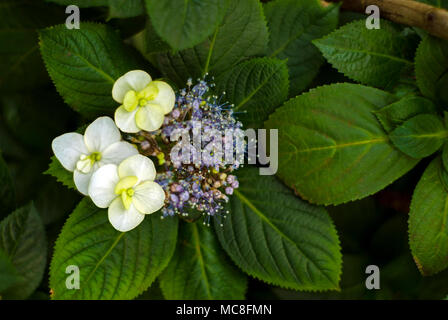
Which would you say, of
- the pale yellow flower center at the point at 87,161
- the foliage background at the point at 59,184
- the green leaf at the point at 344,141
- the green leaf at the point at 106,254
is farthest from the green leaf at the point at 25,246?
the green leaf at the point at 344,141

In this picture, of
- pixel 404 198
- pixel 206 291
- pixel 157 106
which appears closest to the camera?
pixel 157 106

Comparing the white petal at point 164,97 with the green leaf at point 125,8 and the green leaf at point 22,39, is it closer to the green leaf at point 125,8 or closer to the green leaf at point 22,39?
the green leaf at point 125,8

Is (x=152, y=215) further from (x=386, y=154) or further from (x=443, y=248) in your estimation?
(x=443, y=248)

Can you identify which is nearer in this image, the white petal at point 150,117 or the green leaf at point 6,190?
the white petal at point 150,117

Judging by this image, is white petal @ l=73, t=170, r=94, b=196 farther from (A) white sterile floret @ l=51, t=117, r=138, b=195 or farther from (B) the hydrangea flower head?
(B) the hydrangea flower head

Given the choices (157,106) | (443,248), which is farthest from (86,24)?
(443,248)

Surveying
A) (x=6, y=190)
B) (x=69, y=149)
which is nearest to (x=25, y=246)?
(x=6, y=190)

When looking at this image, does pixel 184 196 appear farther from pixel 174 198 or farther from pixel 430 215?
pixel 430 215
